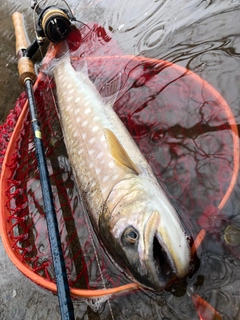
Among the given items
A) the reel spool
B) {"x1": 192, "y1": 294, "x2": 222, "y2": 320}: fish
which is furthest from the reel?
{"x1": 192, "y1": 294, "x2": 222, "y2": 320}: fish

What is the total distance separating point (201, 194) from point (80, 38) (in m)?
3.21

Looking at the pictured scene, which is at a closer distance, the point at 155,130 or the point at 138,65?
the point at 155,130

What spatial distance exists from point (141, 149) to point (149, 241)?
52.1 inches

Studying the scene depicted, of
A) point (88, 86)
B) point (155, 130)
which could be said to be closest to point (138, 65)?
point (88, 86)

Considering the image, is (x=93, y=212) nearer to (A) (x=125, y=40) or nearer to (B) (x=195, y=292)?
(B) (x=195, y=292)

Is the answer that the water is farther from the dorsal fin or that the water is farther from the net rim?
the dorsal fin

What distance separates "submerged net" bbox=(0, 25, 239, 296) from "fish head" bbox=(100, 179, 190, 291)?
440 mm

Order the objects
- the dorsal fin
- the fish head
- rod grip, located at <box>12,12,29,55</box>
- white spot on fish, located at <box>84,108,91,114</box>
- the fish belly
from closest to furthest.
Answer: the fish head < the dorsal fin < the fish belly < white spot on fish, located at <box>84,108,91,114</box> < rod grip, located at <box>12,12,29,55</box>

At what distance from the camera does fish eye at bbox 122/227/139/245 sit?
2235 mm

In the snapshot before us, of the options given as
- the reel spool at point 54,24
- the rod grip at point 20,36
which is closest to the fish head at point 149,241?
the reel spool at point 54,24

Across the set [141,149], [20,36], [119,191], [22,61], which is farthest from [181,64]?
[20,36]

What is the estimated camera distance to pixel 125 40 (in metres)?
4.54

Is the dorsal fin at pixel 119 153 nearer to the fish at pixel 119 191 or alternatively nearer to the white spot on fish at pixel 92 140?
the fish at pixel 119 191

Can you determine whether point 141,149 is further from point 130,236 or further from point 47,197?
point 130,236
